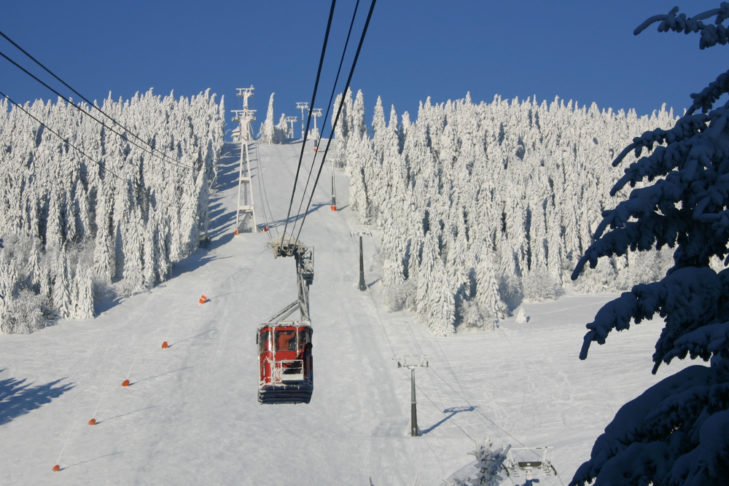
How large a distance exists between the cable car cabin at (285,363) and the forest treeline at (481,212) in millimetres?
35958

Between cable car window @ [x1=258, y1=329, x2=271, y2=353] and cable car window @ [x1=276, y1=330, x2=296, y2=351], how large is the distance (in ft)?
1.05

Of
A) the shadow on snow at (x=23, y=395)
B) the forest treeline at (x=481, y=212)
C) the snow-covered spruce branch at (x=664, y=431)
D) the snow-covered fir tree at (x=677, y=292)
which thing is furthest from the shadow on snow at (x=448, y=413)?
the snow-covered fir tree at (x=677, y=292)

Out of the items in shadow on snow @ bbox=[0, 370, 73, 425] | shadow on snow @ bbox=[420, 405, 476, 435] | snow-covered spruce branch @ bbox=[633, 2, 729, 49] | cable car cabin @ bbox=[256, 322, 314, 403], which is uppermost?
snow-covered spruce branch @ bbox=[633, 2, 729, 49]

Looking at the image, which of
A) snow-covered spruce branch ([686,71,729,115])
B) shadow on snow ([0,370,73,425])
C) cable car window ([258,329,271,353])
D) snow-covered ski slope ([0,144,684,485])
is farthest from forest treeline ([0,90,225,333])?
snow-covered spruce branch ([686,71,729,115])

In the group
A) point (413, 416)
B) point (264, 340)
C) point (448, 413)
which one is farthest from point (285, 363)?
point (448, 413)

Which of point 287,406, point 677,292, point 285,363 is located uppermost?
point 677,292

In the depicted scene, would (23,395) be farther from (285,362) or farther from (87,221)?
(285,362)

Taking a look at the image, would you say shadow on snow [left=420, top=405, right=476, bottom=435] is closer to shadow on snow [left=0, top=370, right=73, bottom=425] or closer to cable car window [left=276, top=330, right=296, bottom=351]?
cable car window [left=276, top=330, right=296, bottom=351]

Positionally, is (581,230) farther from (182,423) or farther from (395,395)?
(182,423)

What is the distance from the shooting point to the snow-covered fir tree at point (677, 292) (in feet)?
16.1

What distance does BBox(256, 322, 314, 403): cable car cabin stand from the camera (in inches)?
795

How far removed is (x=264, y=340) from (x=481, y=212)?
192ft

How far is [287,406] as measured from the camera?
44.9m

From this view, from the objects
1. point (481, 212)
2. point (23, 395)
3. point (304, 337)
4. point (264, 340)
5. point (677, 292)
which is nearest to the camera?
point (677, 292)
